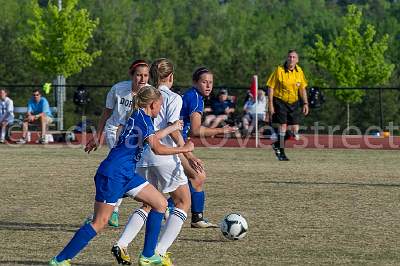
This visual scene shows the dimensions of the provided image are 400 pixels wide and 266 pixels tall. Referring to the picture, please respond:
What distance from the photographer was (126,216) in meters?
11.7

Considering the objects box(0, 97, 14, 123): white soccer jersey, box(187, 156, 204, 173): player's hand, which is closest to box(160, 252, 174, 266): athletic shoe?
box(187, 156, 204, 173): player's hand

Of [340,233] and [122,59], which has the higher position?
[122,59]

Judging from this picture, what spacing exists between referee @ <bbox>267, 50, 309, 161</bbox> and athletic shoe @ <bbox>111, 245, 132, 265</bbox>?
40.0 feet

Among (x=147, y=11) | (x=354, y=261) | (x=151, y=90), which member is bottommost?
(x=354, y=261)

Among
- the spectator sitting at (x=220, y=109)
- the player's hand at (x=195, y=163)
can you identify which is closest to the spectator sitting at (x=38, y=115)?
the spectator sitting at (x=220, y=109)

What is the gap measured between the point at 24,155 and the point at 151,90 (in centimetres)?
1492

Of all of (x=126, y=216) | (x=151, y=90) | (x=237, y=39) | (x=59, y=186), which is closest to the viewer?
(x=151, y=90)

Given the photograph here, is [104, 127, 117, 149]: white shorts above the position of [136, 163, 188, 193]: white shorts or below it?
above

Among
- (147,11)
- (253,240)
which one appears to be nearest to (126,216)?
(253,240)

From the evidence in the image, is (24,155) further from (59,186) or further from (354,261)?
(354,261)

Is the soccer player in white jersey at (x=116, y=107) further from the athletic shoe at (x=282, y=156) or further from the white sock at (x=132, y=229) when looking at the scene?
the athletic shoe at (x=282, y=156)

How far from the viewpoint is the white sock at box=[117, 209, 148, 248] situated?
27.2 feet

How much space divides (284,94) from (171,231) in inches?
488

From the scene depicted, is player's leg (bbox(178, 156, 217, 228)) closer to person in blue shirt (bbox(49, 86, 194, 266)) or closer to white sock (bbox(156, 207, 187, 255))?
white sock (bbox(156, 207, 187, 255))
